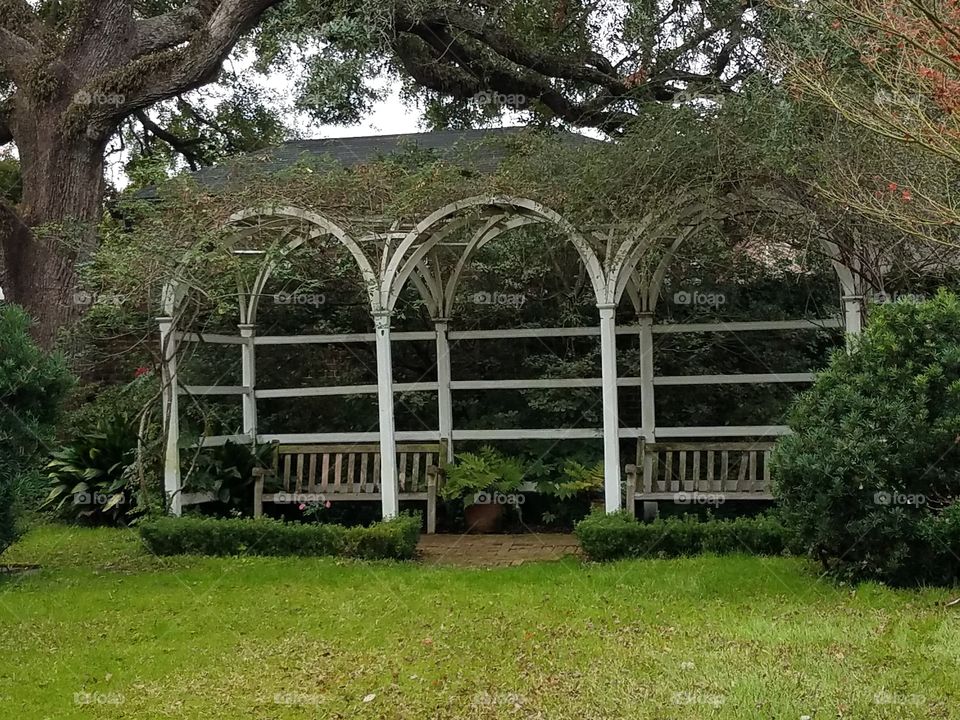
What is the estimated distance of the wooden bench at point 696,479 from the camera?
371 inches

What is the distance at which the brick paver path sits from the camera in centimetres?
876

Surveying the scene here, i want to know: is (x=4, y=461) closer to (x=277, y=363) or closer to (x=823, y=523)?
(x=277, y=363)

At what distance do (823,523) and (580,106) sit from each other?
815cm

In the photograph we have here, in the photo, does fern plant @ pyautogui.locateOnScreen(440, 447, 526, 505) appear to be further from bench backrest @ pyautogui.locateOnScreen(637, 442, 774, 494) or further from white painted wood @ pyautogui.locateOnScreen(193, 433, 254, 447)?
white painted wood @ pyautogui.locateOnScreen(193, 433, 254, 447)

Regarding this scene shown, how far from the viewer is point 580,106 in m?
13.4

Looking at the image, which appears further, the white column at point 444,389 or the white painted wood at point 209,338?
the white column at point 444,389

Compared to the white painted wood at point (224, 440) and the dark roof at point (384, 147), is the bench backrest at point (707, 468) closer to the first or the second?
the dark roof at point (384, 147)

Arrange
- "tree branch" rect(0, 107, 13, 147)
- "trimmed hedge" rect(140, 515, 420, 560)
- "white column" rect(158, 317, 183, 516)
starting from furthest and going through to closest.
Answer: "tree branch" rect(0, 107, 13, 147) < "white column" rect(158, 317, 183, 516) < "trimmed hedge" rect(140, 515, 420, 560)

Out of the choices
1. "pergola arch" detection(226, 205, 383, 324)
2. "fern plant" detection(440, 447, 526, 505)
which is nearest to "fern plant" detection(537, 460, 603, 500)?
"fern plant" detection(440, 447, 526, 505)

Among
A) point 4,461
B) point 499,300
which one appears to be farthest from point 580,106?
point 4,461

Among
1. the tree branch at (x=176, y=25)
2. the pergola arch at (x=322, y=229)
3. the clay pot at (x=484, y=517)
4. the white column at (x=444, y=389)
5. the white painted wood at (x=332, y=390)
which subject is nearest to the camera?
the pergola arch at (x=322, y=229)

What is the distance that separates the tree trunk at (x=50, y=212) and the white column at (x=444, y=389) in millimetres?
5201

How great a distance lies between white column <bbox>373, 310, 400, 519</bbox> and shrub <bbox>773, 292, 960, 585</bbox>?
356 cm

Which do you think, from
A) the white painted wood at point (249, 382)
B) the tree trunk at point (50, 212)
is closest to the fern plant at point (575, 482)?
the white painted wood at point (249, 382)
